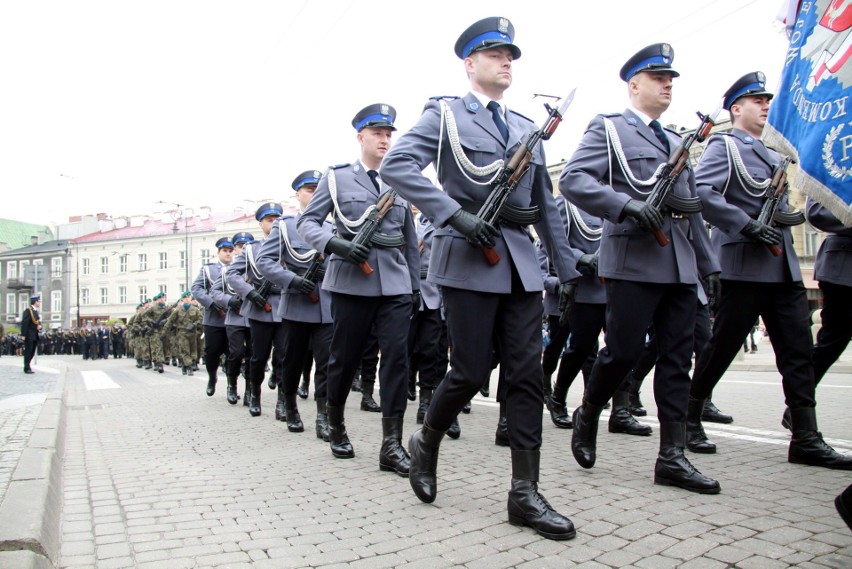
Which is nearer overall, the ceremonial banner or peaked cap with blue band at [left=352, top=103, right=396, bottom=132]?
the ceremonial banner

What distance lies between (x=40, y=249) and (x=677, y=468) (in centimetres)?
8661

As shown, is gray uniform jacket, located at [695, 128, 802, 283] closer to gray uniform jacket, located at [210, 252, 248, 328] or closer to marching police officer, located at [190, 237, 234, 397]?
gray uniform jacket, located at [210, 252, 248, 328]

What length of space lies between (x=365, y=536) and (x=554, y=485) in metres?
1.31

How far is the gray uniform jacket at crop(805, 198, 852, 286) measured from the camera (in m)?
4.85

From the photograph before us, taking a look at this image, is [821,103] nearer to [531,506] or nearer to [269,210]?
[531,506]

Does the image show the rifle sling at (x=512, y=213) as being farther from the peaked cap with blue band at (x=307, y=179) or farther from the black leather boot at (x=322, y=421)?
the peaked cap with blue band at (x=307, y=179)

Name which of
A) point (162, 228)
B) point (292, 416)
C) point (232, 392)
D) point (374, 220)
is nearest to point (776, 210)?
point (374, 220)

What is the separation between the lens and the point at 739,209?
15.5 feet

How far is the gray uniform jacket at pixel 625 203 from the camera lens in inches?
162

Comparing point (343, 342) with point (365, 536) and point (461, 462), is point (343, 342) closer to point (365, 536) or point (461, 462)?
point (461, 462)

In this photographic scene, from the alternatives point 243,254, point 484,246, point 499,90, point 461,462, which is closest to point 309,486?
point 461,462

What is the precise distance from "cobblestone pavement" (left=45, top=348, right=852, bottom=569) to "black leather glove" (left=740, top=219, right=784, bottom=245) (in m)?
1.42

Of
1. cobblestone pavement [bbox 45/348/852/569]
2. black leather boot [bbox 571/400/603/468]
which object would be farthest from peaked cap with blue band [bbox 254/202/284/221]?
black leather boot [bbox 571/400/603/468]

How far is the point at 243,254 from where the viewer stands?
939 cm
